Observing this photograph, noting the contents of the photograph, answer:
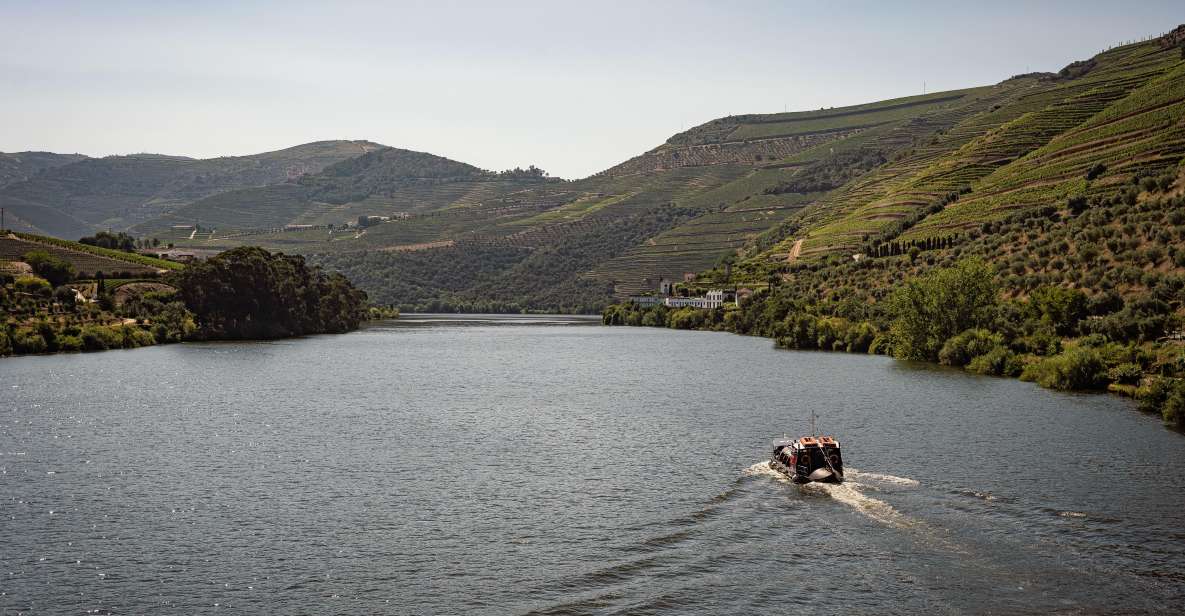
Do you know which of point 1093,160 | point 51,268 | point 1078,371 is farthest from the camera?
point 51,268

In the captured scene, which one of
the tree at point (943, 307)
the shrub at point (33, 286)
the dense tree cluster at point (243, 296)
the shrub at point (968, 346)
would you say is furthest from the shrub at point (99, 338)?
the shrub at point (968, 346)

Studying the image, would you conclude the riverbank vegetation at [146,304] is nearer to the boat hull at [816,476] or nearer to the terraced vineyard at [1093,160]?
the terraced vineyard at [1093,160]

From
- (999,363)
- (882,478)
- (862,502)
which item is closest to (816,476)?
(882,478)

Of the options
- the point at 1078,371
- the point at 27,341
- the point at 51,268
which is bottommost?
the point at 27,341

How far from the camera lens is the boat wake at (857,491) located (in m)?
42.8

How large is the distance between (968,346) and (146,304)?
5388 inches

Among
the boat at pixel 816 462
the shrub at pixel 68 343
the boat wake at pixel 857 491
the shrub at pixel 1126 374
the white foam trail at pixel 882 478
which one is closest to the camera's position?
the boat wake at pixel 857 491

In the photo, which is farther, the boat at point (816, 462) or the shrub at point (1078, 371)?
the shrub at point (1078, 371)

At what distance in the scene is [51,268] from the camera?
7032 inches

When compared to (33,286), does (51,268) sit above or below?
above

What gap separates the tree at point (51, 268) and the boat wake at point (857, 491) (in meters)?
164

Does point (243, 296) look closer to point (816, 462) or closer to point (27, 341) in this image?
point (27, 341)

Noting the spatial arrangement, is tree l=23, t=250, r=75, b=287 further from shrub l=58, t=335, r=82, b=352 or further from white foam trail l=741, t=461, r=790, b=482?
white foam trail l=741, t=461, r=790, b=482

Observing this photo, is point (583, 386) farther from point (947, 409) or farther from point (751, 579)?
point (751, 579)
